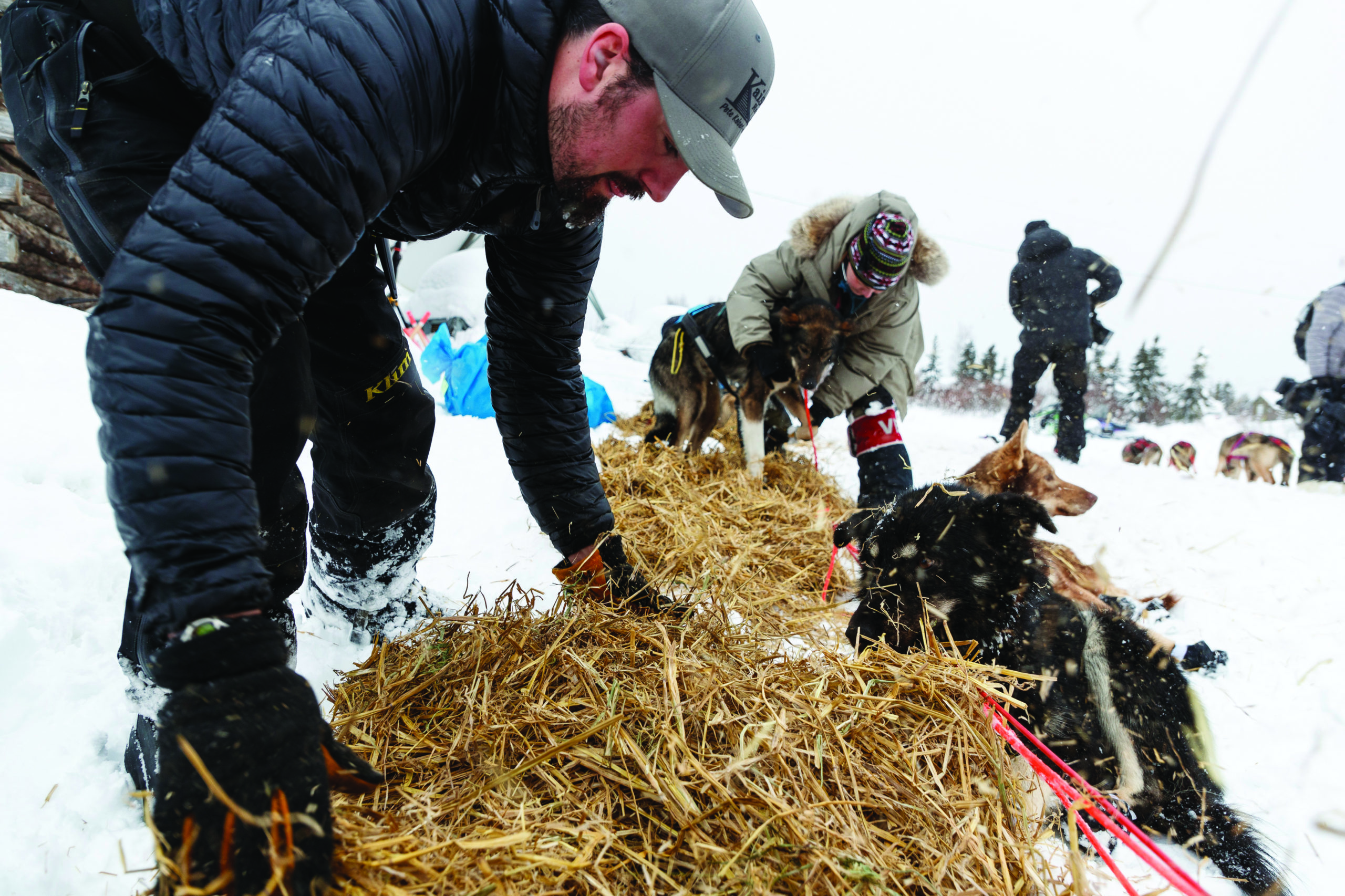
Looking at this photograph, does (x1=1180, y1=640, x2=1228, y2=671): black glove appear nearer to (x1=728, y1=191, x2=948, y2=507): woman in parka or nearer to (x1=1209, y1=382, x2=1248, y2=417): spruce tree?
(x1=728, y1=191, x2=948, y2=507): woman in parka

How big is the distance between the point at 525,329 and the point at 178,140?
0.93 metres

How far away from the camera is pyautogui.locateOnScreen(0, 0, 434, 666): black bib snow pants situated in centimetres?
122

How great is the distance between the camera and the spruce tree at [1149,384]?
2612cm

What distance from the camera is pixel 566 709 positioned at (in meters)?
1.43

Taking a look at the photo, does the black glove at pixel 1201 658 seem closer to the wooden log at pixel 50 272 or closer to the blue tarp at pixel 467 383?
the blue tarp at pixel 467 383

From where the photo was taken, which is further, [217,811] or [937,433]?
[937,433]

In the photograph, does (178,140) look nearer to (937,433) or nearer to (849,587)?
(849,587)

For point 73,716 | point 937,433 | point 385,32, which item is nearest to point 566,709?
point 73,716

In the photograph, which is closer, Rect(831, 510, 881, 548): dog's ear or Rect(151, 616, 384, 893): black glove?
Rect(151, 616, 384, 893): black glove

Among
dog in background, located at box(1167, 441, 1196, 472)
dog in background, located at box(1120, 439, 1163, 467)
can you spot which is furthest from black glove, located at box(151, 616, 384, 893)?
dog in background, located at box(1120, 439, 1163, 467)

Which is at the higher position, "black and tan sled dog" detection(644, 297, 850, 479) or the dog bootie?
"black and tan sled dog" detection(644, 297, 850, 479)

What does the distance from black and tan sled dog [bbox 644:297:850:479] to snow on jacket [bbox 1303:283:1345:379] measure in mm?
6243

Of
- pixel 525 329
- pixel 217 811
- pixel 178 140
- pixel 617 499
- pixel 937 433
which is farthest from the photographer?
pixel 937 433

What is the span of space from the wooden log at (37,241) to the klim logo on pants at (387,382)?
480 centimetres
